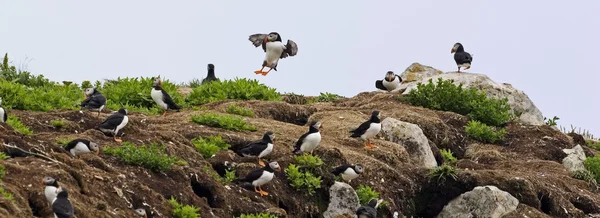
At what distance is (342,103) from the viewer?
26.1 m

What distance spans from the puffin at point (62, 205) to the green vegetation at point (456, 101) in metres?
14.2

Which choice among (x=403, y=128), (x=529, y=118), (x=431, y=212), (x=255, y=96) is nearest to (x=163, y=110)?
(x=255, y=96)

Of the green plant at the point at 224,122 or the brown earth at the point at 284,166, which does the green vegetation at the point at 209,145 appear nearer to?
the brown earth at the point at 284,166

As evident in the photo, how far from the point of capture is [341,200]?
55.5 ft

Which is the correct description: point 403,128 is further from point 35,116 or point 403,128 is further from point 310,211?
point 35,116

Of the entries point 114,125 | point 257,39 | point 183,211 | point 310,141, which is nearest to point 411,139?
point 310,141

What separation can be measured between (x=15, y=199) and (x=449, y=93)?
574 inches

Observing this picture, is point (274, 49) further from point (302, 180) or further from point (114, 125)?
point (114, 125)

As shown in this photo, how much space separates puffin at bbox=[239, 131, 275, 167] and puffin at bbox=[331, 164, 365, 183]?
0.98 metres

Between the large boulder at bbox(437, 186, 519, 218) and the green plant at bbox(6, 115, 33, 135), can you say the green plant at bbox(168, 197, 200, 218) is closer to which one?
the green plant at bbox(6, 115, 33, 135)

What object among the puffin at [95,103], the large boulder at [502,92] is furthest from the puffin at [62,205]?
the large boulder at [502,92]

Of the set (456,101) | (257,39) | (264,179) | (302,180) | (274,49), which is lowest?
(456,101)

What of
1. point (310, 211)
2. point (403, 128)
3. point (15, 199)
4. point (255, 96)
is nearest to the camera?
point (15, 199)

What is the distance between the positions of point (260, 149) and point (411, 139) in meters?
4.45
